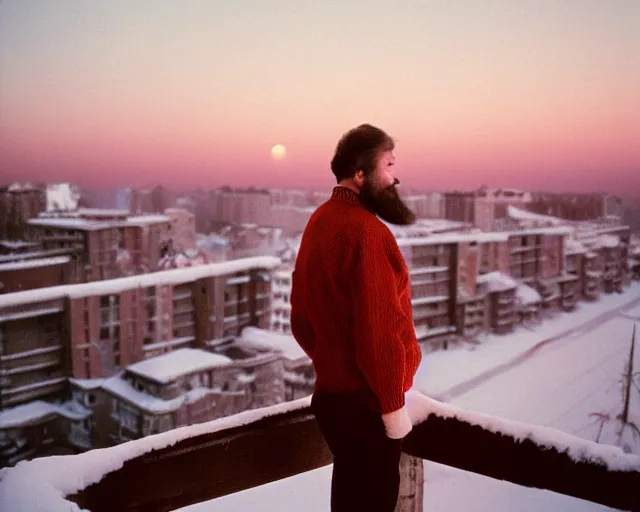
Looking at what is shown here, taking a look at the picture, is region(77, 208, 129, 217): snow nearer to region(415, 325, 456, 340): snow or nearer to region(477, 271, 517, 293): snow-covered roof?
region(415, 325, 456, 340): snow

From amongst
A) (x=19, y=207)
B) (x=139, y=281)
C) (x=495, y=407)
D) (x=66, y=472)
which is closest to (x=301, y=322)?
(x=66, y=472)

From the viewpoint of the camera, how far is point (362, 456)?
87 cm

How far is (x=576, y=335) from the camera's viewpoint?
5.74 m

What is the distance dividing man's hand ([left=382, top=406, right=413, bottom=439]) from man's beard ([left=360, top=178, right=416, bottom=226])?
0.31m

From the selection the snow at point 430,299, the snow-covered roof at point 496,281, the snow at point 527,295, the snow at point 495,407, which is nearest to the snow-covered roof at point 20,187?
the snow at point 495,407

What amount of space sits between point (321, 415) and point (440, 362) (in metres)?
6.00

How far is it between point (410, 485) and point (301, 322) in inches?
14.2

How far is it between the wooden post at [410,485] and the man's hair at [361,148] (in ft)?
1.71

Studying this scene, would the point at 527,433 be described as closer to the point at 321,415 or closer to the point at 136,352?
the point at 321,415

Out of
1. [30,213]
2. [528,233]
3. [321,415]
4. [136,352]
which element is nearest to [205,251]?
[136,352]

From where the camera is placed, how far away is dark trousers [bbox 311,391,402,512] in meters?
0.87

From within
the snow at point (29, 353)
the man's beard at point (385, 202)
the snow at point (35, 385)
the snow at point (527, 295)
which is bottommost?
the snow at point (35, 385)

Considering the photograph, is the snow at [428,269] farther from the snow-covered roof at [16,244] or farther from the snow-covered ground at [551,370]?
the snow-covered roof at [16,244]

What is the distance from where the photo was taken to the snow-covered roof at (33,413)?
4.65 metres
